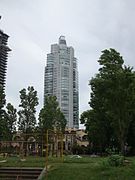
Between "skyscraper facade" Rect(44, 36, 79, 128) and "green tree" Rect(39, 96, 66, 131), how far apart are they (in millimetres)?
29615

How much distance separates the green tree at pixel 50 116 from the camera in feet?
152

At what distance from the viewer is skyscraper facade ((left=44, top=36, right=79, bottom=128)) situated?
272 ft

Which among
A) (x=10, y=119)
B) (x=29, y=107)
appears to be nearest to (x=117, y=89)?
(x=29, y=107)

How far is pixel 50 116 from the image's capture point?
46906 millimetres

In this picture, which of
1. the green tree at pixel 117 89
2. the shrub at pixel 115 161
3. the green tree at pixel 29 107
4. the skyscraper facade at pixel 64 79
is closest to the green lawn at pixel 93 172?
the shrub at pixel 115 161

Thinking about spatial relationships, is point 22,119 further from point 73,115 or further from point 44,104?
point 73,115

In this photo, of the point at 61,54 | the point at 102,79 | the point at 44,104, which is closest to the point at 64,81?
the point at 61,54

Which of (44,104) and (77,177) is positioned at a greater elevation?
(44,104)

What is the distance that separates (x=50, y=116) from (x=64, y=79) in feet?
128

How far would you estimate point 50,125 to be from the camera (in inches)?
1823

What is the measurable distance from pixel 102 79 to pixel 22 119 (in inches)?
596

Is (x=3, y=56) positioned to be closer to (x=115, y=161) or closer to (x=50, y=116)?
(x=50, y=116)

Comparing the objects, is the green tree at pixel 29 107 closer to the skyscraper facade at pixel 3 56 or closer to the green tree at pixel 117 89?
the skyscraper facade at pixel 3 56

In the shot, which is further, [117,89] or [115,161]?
[117,89]
